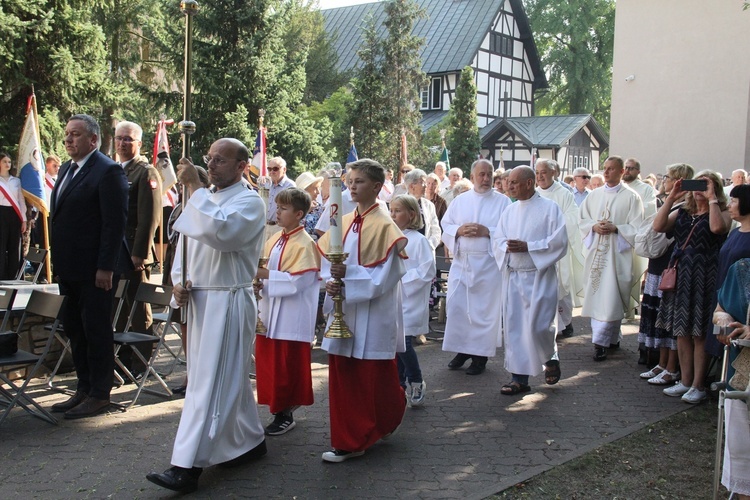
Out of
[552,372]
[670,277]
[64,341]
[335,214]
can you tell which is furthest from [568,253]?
[64,341]

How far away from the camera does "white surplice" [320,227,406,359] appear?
5.10 metres

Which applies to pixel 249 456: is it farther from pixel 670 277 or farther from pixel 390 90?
pixel 390 90

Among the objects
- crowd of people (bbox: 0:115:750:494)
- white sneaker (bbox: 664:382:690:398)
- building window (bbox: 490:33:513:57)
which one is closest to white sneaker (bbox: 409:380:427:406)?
crowd of people (bbox: 0:115:750:494)

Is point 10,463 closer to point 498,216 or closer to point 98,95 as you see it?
point 498,216

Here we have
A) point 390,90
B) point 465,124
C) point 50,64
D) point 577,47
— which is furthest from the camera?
point 577,47

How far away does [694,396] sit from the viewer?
6.83m

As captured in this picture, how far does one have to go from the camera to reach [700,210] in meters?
6.92

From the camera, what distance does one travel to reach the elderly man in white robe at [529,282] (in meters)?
6.98

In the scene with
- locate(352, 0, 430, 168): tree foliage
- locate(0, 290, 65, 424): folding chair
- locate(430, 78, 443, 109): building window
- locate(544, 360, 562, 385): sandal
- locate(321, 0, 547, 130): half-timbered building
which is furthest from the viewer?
locate(430, 78, 443, 109): building window

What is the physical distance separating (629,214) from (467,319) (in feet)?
8.54

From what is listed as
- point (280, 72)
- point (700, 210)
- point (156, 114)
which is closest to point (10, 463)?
point (700, 210)

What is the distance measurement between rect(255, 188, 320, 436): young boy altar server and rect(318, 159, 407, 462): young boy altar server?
52 cm

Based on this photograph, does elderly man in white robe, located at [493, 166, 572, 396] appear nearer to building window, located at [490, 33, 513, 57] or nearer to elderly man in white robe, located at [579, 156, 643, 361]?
elderly man in white robe, located at [579, 156, 643, 361]

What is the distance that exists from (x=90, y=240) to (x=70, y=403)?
135cm
